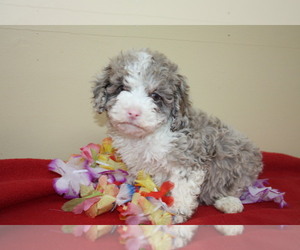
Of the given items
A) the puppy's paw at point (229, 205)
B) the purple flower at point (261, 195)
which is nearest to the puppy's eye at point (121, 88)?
the puppy's paw at point (229, 205)

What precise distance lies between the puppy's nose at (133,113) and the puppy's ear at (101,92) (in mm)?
330

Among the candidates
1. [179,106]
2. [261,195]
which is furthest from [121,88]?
[261,195]

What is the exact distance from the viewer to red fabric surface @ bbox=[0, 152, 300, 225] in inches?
79.7

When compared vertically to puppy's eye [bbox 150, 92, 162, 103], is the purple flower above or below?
below

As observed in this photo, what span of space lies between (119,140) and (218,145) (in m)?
0.71

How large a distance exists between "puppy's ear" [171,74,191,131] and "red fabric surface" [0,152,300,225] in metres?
0.63

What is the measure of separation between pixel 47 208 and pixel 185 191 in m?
0.98

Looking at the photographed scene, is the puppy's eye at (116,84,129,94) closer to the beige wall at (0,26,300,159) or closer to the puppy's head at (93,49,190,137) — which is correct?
the puppy's head at (93,49,190,137)

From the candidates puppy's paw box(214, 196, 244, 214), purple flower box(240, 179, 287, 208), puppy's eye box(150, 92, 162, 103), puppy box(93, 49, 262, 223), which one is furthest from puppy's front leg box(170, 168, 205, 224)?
purple flower box(240, 179, 287, 208)

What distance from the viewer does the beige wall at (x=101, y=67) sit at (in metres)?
2.97

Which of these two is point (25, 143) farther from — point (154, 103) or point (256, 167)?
point (256, 167)

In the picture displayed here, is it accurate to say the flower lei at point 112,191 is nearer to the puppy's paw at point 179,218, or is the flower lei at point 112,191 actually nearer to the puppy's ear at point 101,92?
the puppy's paw at point 179,218

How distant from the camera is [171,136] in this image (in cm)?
207

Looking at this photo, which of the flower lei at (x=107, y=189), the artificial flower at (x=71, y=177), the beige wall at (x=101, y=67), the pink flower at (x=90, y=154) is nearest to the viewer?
the flower lei at (x=107, y=189)
